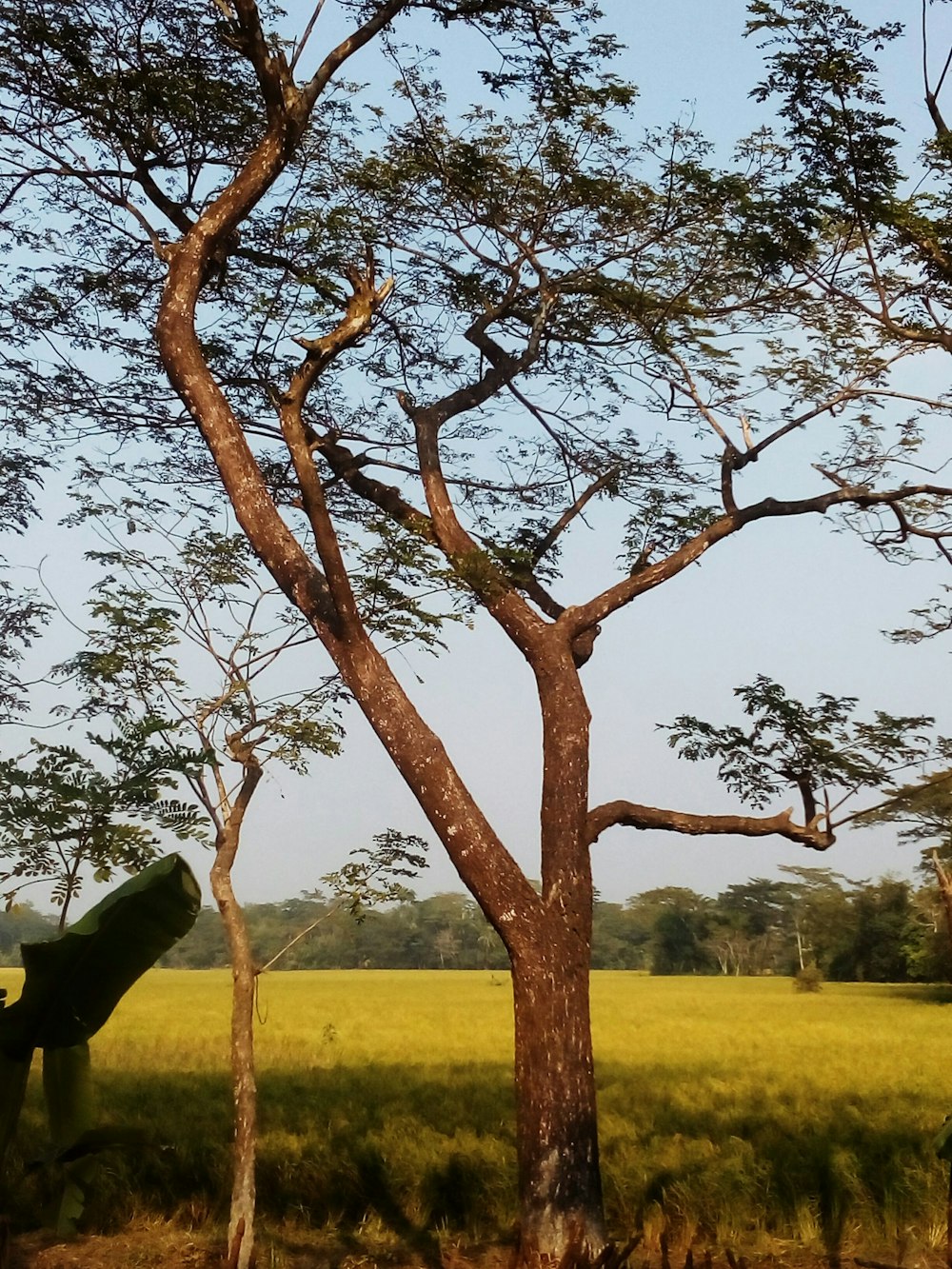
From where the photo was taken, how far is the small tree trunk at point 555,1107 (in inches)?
262

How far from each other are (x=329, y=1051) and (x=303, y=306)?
543 inches

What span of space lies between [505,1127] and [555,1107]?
5101 millimetres

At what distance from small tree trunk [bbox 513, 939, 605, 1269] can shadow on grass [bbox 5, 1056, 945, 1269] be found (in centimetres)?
136

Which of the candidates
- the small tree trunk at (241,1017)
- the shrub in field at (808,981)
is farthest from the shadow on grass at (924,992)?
the small tree trunk at (241,1017)

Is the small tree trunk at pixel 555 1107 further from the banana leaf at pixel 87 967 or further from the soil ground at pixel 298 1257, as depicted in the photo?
the banana leaf at pixel 87 967

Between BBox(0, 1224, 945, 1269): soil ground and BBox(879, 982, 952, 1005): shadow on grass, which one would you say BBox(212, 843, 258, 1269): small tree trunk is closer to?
BBox(0, 1224, 945, 1269): soil ground

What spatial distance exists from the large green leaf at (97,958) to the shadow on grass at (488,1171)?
4.37m

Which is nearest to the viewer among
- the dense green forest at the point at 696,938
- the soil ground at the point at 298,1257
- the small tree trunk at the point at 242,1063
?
the small tree trunk at the point at 242,1063

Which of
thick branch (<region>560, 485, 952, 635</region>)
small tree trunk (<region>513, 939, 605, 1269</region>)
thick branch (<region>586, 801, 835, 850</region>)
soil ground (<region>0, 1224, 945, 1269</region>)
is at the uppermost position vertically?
thick branch (<region>560, 485, 952, 635</region>)

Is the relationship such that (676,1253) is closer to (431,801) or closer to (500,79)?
(431,801)

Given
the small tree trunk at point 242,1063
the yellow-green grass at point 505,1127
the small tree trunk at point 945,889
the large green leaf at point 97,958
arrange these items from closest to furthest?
the large green leaf at point 97,958 < the small tree trunk at point 945,889 < the small tree trunk at point 242,1063 < the yellow-green grass at point 505,1127

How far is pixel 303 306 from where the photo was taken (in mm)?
9750

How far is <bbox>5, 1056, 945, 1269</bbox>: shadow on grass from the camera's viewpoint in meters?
8.26

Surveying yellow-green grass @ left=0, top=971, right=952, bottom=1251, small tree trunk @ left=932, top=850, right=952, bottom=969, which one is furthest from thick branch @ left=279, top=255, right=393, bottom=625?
yellow-green grass @ left=0, top=971, right=952, bottom=1251
